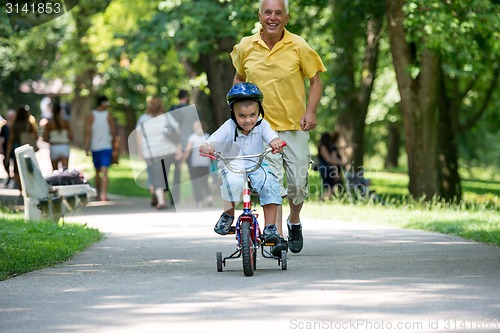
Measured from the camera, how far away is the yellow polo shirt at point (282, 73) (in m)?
11.2

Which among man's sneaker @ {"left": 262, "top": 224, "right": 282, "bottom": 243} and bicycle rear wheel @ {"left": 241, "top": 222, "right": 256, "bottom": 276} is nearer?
bicycle rear wheel @ {"left": 241, "top": 222, "right": 256, "bottom": 276}

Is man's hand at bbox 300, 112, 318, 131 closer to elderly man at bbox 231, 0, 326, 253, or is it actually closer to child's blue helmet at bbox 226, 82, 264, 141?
elderly man at bbox 231, 0, 326, 253

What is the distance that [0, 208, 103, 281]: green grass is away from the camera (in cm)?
1108

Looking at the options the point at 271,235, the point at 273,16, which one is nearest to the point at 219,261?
the point at 271,235

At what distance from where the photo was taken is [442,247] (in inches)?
496

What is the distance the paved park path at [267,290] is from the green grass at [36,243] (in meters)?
0.22

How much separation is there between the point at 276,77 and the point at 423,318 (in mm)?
4326

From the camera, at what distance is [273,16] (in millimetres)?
11133

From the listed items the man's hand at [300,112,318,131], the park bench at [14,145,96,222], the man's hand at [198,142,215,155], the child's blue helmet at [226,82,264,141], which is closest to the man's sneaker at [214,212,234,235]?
the man's hand at [198,142,215,155]

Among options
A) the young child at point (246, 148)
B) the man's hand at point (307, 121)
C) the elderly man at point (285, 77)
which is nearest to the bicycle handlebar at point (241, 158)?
the young child at point (246, 148)

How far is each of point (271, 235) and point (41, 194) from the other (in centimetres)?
641

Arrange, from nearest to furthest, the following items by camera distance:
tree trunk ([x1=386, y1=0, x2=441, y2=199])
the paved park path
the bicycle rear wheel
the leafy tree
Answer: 1. the paved park path
2. the bicycle rear wheel
3. the leafy tree
4. tree trunk ([x1=386, y1=0, x2=441, y2=199])

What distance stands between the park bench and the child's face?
580 cm

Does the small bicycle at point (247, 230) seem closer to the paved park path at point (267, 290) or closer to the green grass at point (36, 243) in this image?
the paved park path at point (267, 290)
